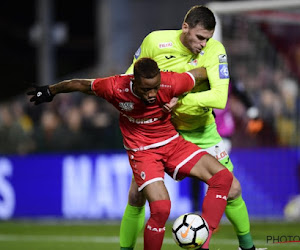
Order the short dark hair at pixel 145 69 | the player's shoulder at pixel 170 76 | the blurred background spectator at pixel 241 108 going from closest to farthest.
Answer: the short dark hair at pixel 145 69, the player's shoulder at pixel 170 76, the blurred background spectator at pixel 241 108

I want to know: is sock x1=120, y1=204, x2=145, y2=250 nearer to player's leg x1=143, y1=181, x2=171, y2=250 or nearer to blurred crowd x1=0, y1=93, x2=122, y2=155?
player's leg x1=143, y1=181, x2=171, y2=250

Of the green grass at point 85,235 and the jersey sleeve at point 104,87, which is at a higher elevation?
the jersey sleeve at point 104,87

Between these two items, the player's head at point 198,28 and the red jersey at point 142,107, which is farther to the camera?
the player's head at point 198,28

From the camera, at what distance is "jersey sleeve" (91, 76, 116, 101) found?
6785mm

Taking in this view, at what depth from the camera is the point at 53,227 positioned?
11.6 metres

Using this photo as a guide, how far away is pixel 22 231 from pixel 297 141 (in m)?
4.36

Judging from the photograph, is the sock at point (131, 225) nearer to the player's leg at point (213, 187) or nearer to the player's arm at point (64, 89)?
the player's leg at point (213, 187)

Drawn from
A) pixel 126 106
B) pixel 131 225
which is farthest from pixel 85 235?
pixel 126 106

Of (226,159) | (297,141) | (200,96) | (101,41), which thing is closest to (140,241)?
(226,159)

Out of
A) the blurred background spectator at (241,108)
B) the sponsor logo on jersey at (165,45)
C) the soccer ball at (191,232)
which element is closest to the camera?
the soccer ball at (191,232)

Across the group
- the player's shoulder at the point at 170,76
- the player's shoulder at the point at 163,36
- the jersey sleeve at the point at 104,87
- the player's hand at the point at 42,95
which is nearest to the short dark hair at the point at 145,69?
the player's shoulder at the point at 170,76

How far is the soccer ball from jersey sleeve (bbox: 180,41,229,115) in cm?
98

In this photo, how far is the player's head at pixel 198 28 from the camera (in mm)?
6953

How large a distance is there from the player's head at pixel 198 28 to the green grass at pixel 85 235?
230cm
